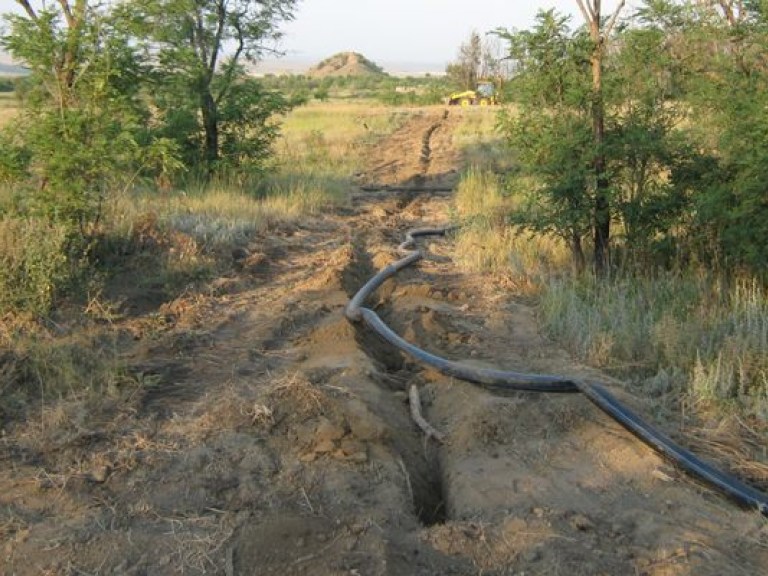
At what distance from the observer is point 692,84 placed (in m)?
8.36

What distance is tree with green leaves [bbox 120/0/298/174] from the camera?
13.1 meters

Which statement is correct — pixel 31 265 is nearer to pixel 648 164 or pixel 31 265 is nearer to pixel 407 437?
pixel 407 437

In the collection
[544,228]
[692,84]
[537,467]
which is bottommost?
[537,467]

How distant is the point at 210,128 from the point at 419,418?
971 centimetres

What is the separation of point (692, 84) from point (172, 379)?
6.02m

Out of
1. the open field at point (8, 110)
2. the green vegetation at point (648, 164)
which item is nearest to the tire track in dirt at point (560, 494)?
the green vegetation at point (648, 164)

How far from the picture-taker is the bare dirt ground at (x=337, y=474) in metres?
3.63

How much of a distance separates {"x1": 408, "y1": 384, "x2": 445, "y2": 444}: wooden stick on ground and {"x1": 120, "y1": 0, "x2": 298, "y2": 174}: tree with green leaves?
27.1 feet

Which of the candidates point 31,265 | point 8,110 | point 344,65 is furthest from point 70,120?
point 344,65

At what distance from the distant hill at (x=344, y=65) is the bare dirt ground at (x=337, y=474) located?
128323 millimetres

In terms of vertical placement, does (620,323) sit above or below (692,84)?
below

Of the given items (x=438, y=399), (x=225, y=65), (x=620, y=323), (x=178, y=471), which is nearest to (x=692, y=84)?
(x=620, y=323)

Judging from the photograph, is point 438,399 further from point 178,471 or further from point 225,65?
point 225,65

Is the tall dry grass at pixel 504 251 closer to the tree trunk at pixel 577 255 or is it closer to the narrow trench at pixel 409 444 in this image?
the tree trunk at pixel 577 255
